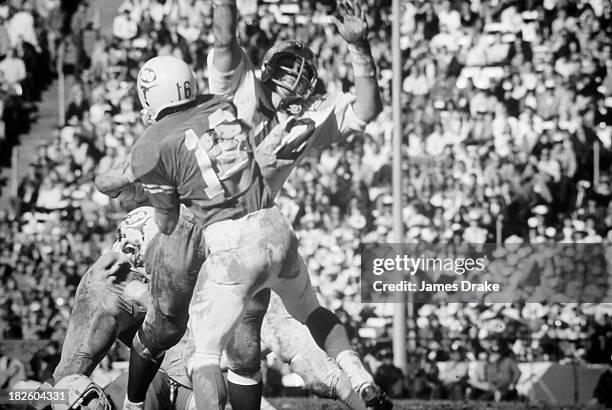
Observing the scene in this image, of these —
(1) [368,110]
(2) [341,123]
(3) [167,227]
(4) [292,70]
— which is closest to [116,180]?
(3) [167,227]

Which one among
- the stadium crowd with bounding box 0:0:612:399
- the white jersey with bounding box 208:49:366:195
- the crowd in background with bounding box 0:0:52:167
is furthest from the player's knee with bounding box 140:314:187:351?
the crowd in background with bounding box 0:0:52:167

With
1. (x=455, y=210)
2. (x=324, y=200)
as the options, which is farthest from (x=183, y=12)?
(x=455, y=210)

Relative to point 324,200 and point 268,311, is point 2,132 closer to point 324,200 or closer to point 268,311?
point 324,200

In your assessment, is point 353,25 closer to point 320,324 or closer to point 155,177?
point 155,177

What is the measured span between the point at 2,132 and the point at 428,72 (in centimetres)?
335

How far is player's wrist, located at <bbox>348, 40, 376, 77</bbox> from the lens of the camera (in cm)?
594

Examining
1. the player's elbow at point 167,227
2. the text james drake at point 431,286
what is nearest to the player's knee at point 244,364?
the player's elbow at point 167,227

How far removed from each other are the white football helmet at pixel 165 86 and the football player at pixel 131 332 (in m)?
0.76

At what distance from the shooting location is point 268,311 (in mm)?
6297

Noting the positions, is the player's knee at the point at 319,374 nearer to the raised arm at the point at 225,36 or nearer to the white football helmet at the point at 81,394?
the white football helmet at the point at 81,394

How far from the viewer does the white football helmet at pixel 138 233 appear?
21.0 ft

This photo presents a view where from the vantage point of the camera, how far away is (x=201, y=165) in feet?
18.2

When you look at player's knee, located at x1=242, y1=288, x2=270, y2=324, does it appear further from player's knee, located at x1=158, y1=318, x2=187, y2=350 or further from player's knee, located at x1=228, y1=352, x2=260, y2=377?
player's knee, located at x1=158, y1=318, x2=187, y2=350

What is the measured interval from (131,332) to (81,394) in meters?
0.39
